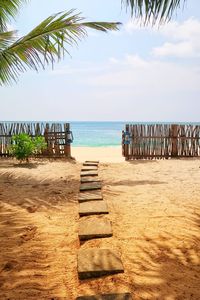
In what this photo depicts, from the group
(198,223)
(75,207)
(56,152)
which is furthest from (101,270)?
(56,152)

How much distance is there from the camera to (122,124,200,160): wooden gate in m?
11.1

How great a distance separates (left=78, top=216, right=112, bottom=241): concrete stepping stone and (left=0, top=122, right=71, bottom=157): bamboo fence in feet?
24.5

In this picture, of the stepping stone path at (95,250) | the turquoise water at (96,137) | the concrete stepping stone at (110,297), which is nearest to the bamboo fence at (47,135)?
the stepping stone path at (95,250)

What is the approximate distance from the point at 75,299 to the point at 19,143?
807 centimetres

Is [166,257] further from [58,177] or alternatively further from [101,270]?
[58,177]

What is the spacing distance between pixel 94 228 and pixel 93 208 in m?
0.83

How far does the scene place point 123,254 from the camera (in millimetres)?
2826

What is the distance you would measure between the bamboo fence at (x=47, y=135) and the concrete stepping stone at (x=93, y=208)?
6.75 m

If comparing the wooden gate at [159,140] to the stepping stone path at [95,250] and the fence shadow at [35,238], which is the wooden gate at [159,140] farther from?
the stepping stone path at [95,250]

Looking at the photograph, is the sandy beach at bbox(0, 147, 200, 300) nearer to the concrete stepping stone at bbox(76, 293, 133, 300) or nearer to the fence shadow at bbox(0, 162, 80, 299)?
the fence shadow at bbox(0, 162, 80, 299)

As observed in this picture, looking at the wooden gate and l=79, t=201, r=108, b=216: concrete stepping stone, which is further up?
the wooden gate

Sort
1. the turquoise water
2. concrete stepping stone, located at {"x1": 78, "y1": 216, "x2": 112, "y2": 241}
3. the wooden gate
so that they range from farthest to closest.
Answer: the turquoise water
the wooden gate
concrete stepping stone, located at {"x1": 78, "y1": 216, "x2": 112, "y2": 241}

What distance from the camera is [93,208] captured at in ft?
13.8

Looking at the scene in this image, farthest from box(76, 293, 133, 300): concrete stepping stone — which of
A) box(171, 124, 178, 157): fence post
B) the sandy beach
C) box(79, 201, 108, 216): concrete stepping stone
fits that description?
box(171, 124, 178, 157): fence post
